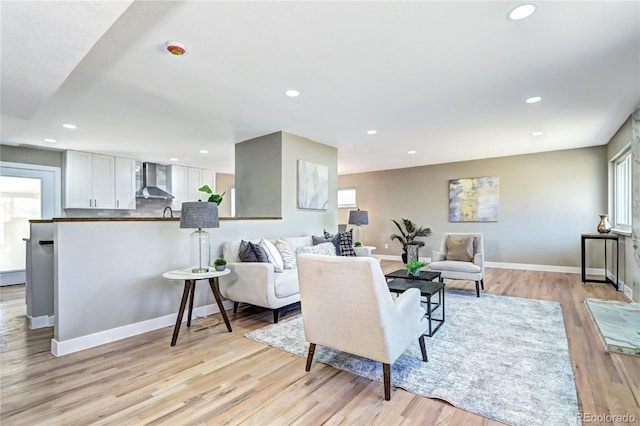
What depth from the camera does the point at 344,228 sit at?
847 cm

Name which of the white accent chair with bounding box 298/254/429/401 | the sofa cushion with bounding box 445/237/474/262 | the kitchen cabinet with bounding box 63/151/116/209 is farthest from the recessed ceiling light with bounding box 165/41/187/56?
the kitchen cabinet with bounding box 63/151/116/209

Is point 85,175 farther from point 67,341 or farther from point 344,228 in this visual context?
point 344,228

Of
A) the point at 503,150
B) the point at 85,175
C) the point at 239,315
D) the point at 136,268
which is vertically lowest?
the point at 239,315

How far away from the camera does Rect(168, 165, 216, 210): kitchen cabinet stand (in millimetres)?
7301

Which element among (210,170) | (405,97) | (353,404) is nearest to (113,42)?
(405,97)

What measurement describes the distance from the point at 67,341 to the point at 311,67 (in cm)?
311

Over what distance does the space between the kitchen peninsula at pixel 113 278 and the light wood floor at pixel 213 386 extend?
7.0 inches

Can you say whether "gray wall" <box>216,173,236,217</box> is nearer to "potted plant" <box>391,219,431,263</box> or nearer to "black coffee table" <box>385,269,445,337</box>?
"potted plant" <box>391,219,431,263</box>

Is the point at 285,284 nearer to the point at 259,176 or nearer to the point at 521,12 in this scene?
the point at 259,176

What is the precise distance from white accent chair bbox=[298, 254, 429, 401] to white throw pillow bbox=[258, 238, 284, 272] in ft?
4.67

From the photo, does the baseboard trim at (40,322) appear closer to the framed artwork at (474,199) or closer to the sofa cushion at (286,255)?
the sofa cushion at (286,255)

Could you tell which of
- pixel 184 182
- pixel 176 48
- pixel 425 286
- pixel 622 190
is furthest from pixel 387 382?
pixel 184 182

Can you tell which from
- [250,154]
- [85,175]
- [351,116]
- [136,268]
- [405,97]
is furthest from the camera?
[85,175]

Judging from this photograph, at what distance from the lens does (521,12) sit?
1.95 meters
